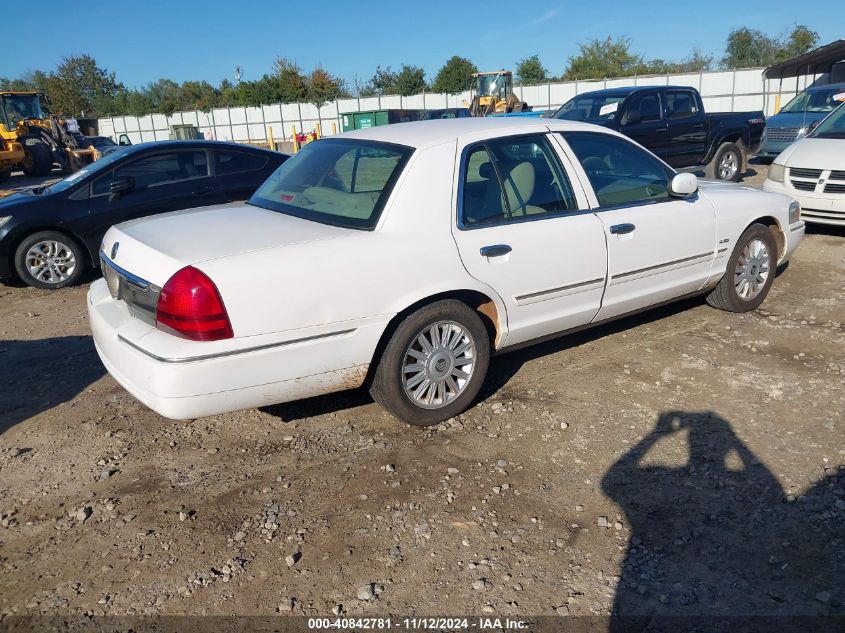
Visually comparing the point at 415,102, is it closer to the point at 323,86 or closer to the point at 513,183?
the point at 323,86

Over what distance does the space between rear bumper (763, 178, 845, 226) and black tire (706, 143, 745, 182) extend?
4.12 m

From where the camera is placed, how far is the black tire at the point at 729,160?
11.9 meters

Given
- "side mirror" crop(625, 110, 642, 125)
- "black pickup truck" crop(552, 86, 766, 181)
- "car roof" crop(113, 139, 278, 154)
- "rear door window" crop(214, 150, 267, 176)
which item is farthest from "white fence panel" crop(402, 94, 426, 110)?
"car roof" crop(113, 139, 278, 154)

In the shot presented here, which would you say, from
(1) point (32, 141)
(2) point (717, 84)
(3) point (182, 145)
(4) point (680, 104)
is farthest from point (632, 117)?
(2) point (717, 84)

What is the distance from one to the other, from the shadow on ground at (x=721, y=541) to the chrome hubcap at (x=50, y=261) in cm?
612

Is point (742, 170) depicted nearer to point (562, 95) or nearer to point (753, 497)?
point (753, 497)

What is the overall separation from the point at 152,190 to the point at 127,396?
142 inches

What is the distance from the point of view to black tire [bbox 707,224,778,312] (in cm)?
521

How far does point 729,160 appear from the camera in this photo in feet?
39.9

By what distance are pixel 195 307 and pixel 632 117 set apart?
30.6 feet

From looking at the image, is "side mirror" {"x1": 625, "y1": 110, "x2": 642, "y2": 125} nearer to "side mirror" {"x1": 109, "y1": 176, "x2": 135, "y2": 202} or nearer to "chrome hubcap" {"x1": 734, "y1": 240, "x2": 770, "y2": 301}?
"chrome hubcap" {"x1": 734, "y1": 240, "x2": 770, "y2": 301}

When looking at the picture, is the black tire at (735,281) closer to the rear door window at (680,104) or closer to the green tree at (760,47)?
the rear door window at (680,104)

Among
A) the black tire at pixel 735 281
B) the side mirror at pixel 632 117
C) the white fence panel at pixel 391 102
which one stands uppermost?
the white fence panel at pixel 391 102

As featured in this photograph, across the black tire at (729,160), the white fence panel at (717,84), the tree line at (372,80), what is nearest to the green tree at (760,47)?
the tree line at (372,80)
